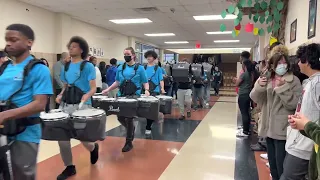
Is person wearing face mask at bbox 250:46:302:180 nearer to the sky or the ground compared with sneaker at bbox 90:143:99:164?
nearer to the sky

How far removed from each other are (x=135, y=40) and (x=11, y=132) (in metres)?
13.0

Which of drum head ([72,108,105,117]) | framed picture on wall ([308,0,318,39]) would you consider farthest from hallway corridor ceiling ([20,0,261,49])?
drum head ([72,108,105,117])

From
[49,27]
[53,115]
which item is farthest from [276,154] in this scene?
[49,27]

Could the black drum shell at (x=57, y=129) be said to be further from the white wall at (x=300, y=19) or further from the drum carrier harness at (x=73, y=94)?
the white wall at (x=300, y=19)

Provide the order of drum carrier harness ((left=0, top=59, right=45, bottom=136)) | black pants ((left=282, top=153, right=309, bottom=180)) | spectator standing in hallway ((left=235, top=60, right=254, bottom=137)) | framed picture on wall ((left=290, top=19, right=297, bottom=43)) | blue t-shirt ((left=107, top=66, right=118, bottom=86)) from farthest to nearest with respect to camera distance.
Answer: blue t-shirt ((left=107, top=66, right=118, bottom=86)) < spectator standing in hallway ((left=235, top=60, right=254, bottom=137)) < framed picture on wall ((left=290, top=19, right=297, bottom=43)) < black pants ((left=282, top=153, right=309, bottom=180)) < drum carrier harness ((left=0, top=59, right=45, bottom=136))

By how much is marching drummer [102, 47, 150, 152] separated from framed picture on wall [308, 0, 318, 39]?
7.70 feet

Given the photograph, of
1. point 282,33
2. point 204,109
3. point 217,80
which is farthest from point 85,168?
point 217,80

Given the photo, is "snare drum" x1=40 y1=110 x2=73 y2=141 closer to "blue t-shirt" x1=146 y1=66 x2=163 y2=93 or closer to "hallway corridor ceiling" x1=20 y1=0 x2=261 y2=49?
"blue t-shirt" x1=146 y1=66 x2=163 y2=93

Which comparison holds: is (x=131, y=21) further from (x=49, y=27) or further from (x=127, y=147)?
(x=127, y=147)

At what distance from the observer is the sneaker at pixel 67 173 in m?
3.12

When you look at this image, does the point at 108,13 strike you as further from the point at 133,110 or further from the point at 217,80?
the point at 217,80

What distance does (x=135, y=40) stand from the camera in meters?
14.5

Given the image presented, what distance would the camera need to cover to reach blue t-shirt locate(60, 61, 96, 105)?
3119 millimetres

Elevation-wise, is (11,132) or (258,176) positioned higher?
(11,132)
